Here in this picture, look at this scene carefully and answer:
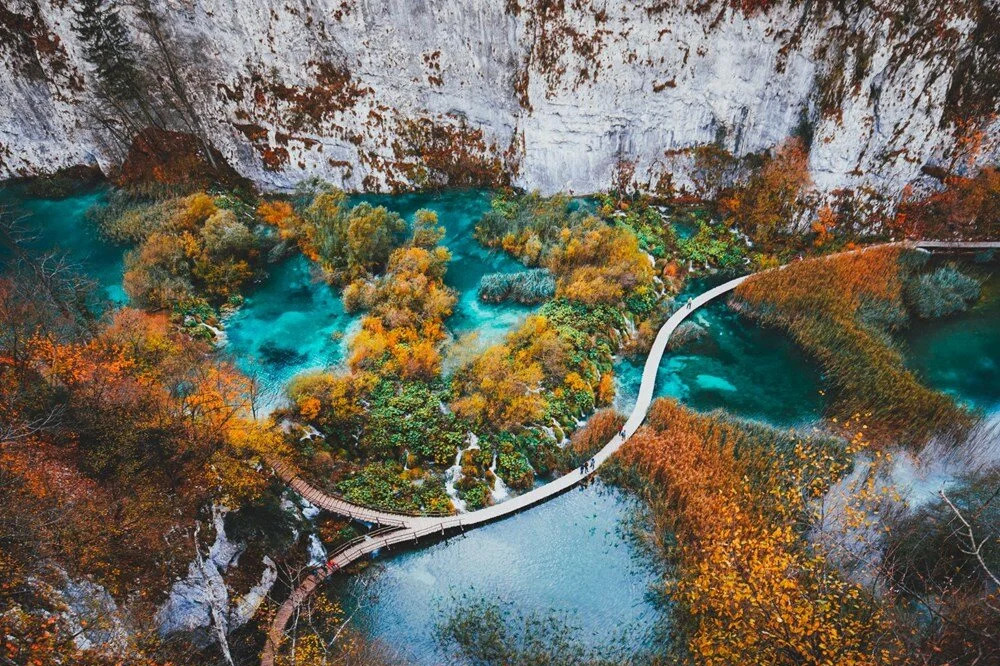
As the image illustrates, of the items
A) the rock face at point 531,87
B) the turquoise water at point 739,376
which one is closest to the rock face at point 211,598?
the turquoise water at point 739,376

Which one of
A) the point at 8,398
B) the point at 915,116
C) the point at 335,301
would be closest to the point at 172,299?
the point at 335,301

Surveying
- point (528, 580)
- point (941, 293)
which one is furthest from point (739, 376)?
Result: point (528, 580)

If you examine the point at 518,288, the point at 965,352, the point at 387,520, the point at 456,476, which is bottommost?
the point at 387,520

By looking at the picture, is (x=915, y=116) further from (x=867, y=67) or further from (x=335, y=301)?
(x=335, y=301)

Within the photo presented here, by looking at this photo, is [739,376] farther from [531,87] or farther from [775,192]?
[531,87]

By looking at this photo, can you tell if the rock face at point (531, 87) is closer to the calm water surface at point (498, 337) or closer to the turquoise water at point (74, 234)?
the turquoise water at point (74, 234)
